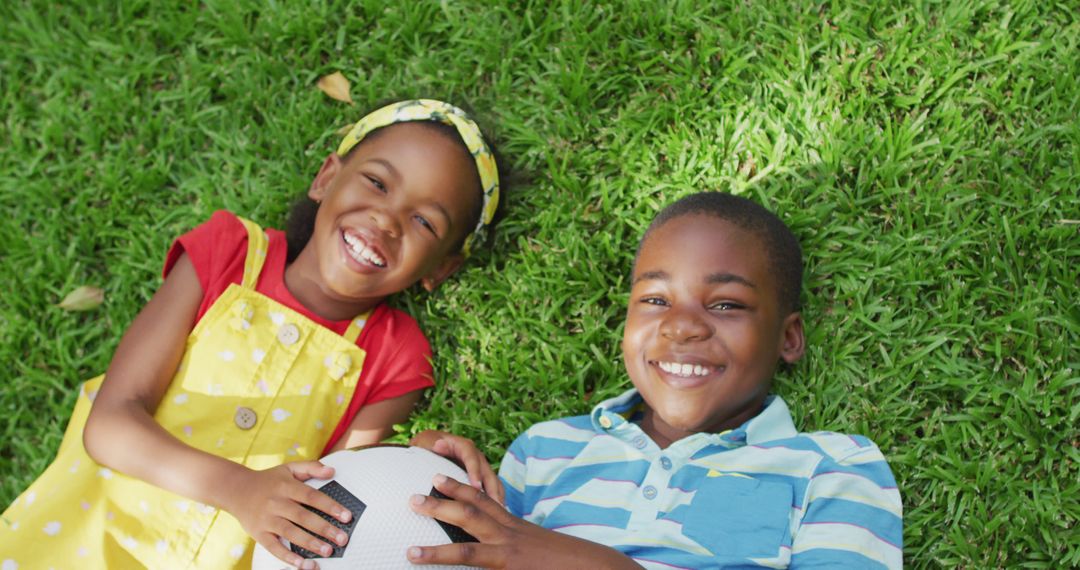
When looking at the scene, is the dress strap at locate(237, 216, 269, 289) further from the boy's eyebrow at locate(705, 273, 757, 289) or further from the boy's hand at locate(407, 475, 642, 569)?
the boy's eyebrow at locate(705, 273, 757, 289)

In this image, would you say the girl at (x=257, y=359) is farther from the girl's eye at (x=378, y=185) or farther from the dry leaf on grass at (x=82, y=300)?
the dry leaf on grass at (x=82, y=300)

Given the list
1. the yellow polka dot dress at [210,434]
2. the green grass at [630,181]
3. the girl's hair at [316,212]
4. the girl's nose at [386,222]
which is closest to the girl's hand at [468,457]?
the green grass at [630,181]

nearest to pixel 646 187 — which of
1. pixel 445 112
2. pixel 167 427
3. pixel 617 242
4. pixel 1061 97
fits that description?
pixel 617 242

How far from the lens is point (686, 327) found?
9.27ft

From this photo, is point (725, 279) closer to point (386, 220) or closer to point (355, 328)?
point (386, 220)

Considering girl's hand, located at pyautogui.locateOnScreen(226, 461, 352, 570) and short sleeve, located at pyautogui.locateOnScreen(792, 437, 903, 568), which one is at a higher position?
short sleeve, located at pyautogui.locateOnScreen(792, 437, 903, 568)

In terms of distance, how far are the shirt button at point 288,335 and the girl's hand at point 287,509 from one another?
1.89ft

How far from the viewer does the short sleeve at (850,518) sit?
8.50 ft

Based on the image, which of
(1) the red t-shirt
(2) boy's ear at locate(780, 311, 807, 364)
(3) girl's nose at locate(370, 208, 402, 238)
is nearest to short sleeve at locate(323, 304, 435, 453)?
(1) the red t-shirt

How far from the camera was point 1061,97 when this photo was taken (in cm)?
327

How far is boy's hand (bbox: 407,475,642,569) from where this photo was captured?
2.45 metres

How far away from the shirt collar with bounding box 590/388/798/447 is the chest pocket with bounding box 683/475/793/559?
132 millimetres

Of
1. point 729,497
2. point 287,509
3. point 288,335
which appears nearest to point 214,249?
point 288,335

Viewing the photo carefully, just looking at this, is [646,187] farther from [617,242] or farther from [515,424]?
[515,424]
